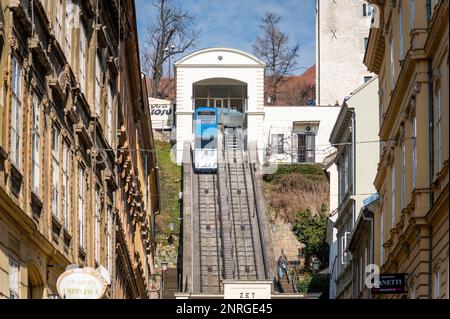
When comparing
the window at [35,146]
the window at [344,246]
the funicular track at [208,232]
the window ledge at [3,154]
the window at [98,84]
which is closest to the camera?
the window ledge at [3,154]

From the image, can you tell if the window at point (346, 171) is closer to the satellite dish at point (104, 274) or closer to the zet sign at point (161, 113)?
the satellite dish at point (104, 274)

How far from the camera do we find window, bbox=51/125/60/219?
2164 centimetres

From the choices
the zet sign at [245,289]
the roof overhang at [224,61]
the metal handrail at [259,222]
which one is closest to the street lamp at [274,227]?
the metal handrail at [259,222]

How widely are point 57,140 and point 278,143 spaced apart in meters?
39.7

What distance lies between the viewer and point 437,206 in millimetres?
20578

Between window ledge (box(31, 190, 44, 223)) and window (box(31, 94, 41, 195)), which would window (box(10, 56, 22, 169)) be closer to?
window (box(31, 94, 41, 195))

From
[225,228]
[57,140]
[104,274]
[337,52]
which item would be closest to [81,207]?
[104,274]

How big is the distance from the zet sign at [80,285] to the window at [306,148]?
1057 inches

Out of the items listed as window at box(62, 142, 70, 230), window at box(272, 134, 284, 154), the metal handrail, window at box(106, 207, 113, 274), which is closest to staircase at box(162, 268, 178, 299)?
the metal handrail

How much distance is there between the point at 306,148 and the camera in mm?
59094

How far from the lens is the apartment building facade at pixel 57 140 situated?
17.8 m
